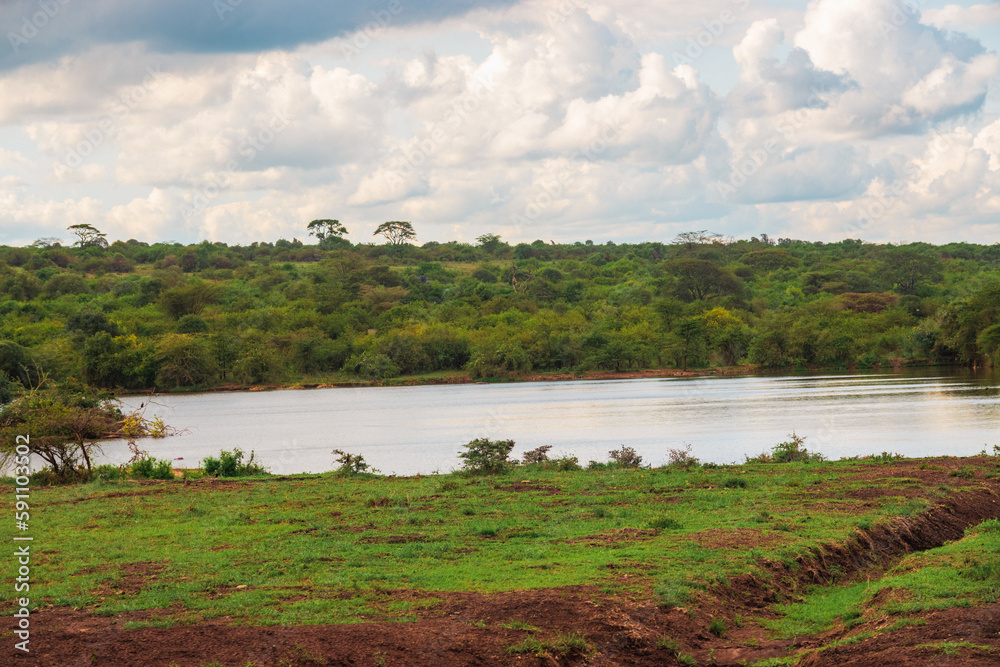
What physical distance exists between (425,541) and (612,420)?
3063cm

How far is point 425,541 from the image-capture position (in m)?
13.1

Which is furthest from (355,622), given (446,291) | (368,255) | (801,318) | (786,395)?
(368,255)

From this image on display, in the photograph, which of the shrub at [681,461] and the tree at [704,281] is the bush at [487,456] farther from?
the tree at [704,281]

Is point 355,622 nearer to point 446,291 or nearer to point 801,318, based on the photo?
point 801,318

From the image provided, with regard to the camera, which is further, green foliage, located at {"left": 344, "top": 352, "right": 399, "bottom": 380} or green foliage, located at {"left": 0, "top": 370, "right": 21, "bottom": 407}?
green foliage, located at {"left": 344, "top": 352, "right": 399, "bottom": 380}

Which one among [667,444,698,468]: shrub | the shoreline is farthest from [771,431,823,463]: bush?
the shoreline

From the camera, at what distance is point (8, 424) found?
2498 cm

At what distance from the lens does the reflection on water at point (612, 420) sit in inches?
1193

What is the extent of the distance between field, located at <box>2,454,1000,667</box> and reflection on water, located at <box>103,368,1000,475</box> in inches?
431

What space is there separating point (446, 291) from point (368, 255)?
41.8 metres

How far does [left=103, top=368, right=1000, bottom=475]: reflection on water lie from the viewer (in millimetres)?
30297

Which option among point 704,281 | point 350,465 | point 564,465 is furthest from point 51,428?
point 704,281

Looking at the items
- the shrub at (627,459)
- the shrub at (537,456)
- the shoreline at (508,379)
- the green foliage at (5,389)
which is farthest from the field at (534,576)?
the shoreline at (508,379)

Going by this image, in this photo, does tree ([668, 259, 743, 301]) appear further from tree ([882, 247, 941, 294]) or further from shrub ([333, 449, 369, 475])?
shrub ([333, 449, 369, 475])
